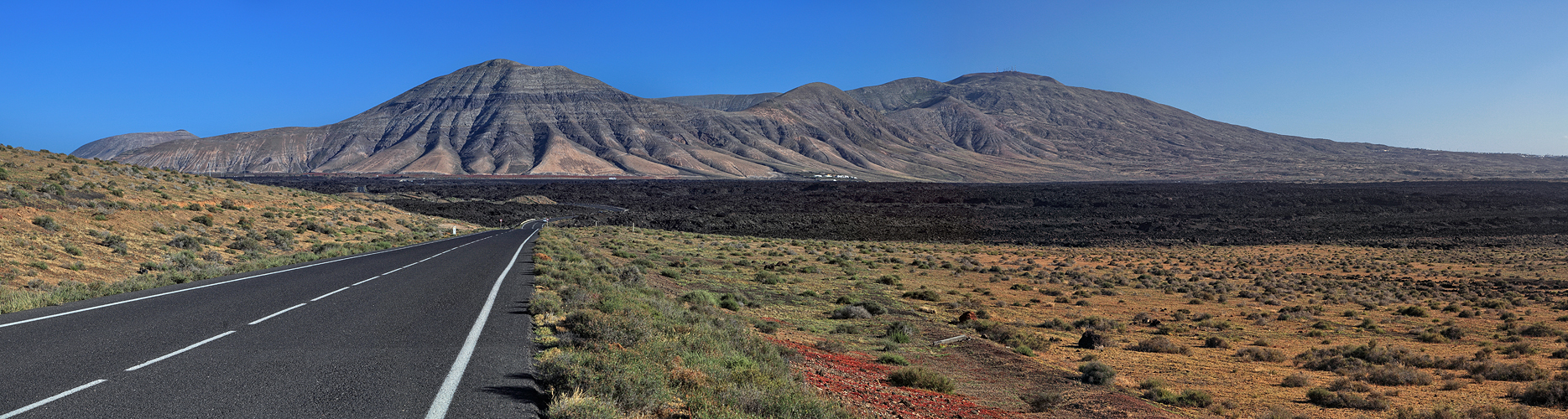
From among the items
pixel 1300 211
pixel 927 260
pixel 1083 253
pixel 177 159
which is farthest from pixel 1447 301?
pixel 177 159

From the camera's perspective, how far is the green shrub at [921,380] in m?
11.6

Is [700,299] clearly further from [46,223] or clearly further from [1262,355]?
[46,223]

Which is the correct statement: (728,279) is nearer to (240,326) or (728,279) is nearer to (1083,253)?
(240,326)

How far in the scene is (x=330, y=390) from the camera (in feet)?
19.9

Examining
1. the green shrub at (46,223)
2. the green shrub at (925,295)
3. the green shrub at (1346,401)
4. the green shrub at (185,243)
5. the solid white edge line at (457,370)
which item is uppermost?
A: the green shrub at (46,223)

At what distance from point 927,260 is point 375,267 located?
2720 centimetres

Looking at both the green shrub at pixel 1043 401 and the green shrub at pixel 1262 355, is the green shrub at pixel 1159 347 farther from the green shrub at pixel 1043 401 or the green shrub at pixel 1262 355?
the green shrub at pixel 1043 401

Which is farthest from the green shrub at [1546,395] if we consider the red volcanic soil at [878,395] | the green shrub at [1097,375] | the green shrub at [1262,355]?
the red volcanic soil at [878,395]

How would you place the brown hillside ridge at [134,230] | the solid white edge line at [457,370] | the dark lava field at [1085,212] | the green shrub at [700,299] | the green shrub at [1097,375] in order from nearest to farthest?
the solid white edge line at [457,370], the green shrub at [1097,375], the brown hillside ridge at [134,230], the green shrub at [700,299], the dark lava field at [1085,212]

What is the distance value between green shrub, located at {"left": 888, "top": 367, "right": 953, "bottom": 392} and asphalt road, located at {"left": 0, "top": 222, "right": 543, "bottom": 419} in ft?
18.5

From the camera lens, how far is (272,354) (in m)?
7.43

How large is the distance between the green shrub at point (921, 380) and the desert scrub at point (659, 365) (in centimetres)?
187

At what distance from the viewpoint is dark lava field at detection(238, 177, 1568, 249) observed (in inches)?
2456

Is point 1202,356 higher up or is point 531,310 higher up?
point 531,310
